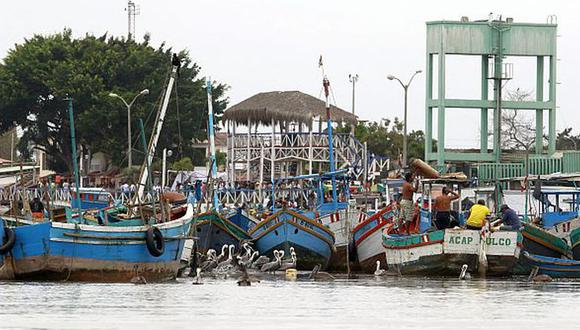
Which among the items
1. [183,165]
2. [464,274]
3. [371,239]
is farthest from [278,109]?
[464,274]

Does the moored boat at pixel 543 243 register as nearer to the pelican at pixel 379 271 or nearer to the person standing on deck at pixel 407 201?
the person standing on deck at pixel 407 201

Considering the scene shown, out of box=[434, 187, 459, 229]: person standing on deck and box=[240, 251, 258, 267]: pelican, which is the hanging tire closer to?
box=[434, 187, 459, 229]: person standing on deck

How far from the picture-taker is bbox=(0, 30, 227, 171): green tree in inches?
3789

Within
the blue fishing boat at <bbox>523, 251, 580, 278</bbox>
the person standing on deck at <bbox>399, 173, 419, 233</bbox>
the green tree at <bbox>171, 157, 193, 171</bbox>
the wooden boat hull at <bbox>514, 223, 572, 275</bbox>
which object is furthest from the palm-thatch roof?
the blue fishing boat at <bbox>523, 251, 580, 278</bbox>

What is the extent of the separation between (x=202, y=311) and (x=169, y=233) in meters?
11.6

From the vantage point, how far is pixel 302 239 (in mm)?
47719

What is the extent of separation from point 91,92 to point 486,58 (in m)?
28.5

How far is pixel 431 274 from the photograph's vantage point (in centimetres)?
3972

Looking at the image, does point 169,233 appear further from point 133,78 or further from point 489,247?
point 133,78

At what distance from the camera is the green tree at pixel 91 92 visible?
96.2 meters

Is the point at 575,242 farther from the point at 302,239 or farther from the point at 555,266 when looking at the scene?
the point at 302,239

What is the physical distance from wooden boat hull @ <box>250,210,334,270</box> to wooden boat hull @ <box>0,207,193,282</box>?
10.7 m

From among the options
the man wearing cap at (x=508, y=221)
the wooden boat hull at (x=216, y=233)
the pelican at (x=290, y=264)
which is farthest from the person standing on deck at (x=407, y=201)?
the wooden boat hull at (x=216, y=233)

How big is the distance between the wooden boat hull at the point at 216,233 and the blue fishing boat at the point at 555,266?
11.8m
